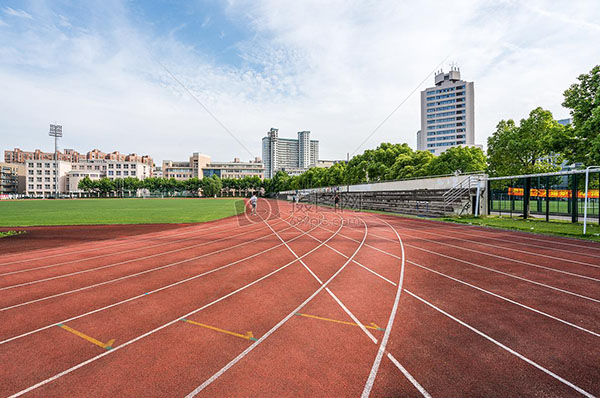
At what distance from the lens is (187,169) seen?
14600 cm

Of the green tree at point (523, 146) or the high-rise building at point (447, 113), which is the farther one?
the high-rise building at point (447, 113)

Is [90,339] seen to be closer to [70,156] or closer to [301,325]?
[301,325]

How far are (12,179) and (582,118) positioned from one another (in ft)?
634

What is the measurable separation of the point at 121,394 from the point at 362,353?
315 cm

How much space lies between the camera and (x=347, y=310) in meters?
5.50

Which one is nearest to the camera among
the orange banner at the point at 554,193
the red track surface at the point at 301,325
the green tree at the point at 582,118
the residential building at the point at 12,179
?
the red track surface at the point at 301,325

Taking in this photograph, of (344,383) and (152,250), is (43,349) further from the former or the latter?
(152,250)

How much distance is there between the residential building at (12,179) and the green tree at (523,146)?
17714 centimetres

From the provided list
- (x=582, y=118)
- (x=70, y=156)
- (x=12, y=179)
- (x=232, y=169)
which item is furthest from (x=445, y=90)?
(x=70, y=156)

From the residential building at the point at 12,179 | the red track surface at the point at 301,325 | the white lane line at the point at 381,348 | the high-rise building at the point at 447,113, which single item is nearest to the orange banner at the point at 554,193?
the red track surface at the point at 301,325

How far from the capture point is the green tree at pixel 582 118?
1519 cm

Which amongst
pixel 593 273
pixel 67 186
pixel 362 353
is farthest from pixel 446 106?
pixel 67 186

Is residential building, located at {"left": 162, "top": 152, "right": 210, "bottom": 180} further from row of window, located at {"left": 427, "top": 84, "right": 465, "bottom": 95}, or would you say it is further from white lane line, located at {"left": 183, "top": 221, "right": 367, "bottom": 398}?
white lane line, located at {"left": 183, "top": 221, "right": 367, "bottom": 398}

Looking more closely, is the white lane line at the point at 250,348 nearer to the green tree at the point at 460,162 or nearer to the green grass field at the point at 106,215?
the green grass field at the point at 106,215
